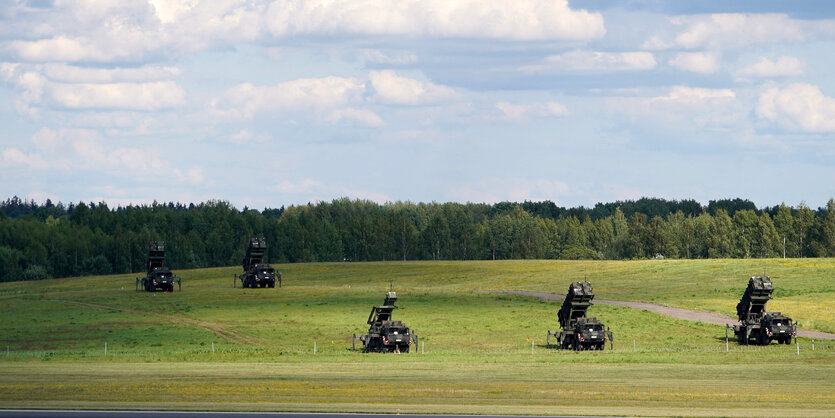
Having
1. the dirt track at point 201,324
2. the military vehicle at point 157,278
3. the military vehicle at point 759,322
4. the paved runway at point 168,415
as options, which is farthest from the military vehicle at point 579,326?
the military vehicle at point 157,278

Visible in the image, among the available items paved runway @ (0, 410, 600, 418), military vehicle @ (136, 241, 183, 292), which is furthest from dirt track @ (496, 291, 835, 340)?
paved runway @ (0, 410, 600, 418)

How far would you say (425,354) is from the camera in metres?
71.1

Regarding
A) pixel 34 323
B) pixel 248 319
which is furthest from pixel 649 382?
pixel 34 323

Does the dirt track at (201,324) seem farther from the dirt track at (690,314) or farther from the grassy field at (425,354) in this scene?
the dirt track at (690,314)

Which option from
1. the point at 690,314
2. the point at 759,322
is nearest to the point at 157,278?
the point at 690,314

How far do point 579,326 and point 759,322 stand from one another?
1727 cm

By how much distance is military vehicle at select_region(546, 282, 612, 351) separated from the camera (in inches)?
A: 2931

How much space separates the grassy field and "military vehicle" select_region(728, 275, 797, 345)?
5.31 ft

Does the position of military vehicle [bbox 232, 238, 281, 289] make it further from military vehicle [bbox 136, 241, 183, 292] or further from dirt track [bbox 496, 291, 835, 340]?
dirt track [bbox 496, 291, 835, 340]

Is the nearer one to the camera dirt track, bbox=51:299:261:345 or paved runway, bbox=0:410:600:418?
paved runway, bbox=0:410:600:418

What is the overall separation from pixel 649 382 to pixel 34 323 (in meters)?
61.1

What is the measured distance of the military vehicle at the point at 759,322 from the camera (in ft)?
259

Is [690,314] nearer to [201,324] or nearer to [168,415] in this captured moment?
[201,324]

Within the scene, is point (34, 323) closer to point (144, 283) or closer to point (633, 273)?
point (144, 283)
